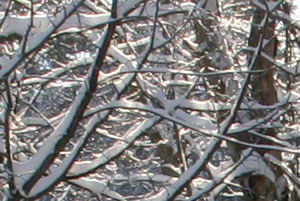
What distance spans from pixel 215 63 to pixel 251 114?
62 centimetres

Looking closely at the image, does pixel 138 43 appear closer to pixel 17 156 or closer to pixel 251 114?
pixel 251 114

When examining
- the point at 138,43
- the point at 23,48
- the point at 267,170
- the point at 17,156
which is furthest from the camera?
the point at 138,43

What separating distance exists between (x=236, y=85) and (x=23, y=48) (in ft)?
10.2

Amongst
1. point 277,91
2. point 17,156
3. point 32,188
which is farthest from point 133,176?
point 32,188

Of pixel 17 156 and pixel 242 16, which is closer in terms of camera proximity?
pixel 17 156

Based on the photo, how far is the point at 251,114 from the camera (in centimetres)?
545

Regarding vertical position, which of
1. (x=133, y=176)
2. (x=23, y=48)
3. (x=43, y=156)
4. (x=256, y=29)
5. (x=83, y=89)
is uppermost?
(x=256, y=29)

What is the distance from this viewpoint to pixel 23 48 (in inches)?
124

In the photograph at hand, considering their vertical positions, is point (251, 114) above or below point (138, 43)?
below

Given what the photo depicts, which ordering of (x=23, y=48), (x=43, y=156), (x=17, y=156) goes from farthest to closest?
(x=17, y=156)
(x=43, y=156)
(x=23, y=48)

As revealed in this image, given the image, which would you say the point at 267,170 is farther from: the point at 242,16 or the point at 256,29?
the point at 242,16

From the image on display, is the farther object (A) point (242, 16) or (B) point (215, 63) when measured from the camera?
(A) point (242, 16)

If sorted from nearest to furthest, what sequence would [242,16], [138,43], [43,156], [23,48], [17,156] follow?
1. [23,48]
2. [43,156]
3. [17,156]
4. [138,43]
5. [242,16]

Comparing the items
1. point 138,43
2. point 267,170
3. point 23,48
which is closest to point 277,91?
point 267,170
